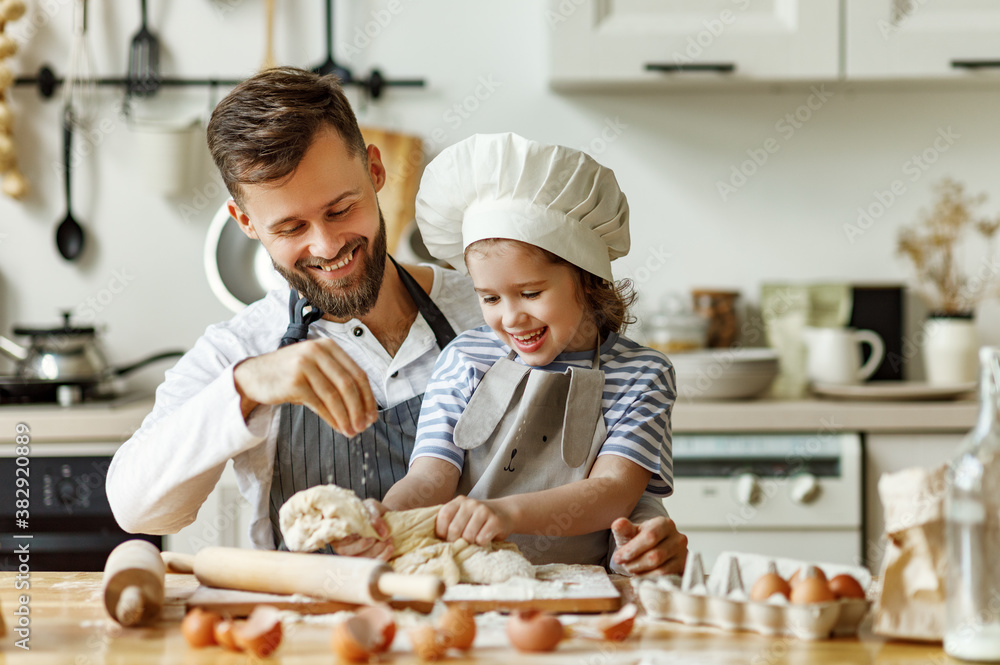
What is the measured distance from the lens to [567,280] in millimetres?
1266

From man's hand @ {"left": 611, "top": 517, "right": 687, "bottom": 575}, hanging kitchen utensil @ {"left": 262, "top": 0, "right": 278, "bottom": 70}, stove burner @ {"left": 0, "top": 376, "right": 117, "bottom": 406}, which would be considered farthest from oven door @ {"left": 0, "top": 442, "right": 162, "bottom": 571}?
man's hand @ {"left": 611, "top": 517, "right": 687, "bottom": 575}

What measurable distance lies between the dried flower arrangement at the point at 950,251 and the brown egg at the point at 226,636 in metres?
2.30

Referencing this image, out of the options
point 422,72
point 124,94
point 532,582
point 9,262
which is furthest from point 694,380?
point 9,262

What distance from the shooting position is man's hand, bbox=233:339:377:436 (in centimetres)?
98

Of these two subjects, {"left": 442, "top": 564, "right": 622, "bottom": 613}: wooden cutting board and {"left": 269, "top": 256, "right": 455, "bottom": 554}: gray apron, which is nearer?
{"left": 442, "top": 564, "right": 622, "bottom": 613}: wooden cutting board

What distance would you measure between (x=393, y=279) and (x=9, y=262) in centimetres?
169

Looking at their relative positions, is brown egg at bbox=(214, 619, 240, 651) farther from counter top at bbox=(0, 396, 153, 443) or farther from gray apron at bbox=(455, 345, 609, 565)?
counter top at bbox=(0, 396, 153, 443)

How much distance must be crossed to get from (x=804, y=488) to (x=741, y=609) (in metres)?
1.42

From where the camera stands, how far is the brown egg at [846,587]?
827 millimetres

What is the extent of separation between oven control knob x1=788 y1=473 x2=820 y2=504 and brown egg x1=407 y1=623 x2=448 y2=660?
1.56 m

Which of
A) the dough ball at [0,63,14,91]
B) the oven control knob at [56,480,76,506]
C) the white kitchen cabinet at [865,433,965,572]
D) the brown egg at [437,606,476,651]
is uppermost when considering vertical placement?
the dough ball at [0,63,14,91]

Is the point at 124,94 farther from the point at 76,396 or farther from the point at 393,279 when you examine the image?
the point at 393,279

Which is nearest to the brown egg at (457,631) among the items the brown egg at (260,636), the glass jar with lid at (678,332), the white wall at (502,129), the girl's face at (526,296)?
the brown egg at (260,636)

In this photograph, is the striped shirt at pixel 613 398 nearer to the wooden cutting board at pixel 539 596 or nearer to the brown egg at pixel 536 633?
the wooden cutting board at pixel 539 596
